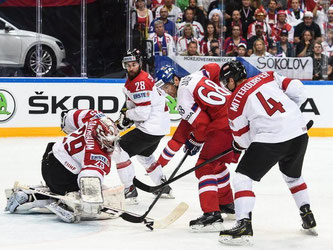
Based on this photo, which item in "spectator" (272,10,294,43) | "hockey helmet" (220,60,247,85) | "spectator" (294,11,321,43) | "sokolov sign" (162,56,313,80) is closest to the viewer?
"hockey helmet" (220,60,247,85)

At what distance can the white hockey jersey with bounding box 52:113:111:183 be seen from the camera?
15.0 feet

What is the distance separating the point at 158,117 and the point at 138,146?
0.92 feet

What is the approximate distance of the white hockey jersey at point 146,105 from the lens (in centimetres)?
565

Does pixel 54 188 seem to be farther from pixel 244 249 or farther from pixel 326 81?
pixel 326 81

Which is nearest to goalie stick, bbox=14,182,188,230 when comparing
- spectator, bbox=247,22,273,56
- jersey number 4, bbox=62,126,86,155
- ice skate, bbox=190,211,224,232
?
ice skate, bbox=190,211,224,232

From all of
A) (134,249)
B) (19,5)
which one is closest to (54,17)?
(19,5)

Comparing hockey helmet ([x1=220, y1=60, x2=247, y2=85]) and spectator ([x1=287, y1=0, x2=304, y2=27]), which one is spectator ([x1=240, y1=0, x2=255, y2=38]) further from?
hockey helmet ([x1=220, y1=60, x2=247, y2=85])

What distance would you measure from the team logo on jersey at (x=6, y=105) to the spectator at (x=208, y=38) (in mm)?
2624

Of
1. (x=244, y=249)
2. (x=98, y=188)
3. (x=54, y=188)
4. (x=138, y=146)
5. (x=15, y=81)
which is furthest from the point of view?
(x=15, y=81)

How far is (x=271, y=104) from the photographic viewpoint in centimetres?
425

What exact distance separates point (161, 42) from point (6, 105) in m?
2.19

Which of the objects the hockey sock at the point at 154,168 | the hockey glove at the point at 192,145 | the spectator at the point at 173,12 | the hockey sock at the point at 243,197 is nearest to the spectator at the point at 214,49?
the spectator at the point at 173,12

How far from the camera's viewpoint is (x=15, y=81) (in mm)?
9094

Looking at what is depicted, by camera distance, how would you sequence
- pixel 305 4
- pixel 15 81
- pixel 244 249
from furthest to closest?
pixel 305 4 → pixel 15 81 → pixel 244 249
